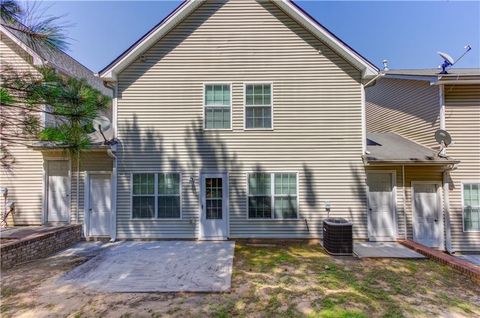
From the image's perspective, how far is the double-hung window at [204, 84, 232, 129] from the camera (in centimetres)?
806

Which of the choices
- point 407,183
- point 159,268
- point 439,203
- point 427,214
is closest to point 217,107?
point 159,268

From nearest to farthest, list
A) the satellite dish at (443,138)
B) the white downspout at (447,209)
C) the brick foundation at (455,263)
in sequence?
the brick foundation at (455,263) → the satellite dish at (443,138) → the white downspout at (447,209)

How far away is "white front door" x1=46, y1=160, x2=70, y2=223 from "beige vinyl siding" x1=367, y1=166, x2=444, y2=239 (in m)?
10.3

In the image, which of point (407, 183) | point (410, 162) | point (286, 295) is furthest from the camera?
point (407, 183)

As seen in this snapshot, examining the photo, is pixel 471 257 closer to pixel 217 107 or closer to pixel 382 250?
pixel 382 250

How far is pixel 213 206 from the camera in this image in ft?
26.1

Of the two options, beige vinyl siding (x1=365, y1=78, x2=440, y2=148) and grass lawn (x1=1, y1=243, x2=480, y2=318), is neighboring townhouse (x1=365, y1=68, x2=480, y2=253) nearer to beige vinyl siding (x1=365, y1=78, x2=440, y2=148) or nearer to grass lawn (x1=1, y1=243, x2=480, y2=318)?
beige vinyl siding (x1=365, y1=78, x2=440, y2=148)

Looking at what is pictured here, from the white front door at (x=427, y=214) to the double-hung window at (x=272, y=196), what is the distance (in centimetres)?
403

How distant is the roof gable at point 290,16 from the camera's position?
770 cm

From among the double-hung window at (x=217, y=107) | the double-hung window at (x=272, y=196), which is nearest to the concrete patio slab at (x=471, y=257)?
the double-hung window at (x=272, y=196)

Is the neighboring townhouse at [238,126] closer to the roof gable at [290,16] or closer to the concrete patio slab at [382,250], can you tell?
the roof gable at [290,16]

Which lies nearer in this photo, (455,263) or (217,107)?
(455,263)

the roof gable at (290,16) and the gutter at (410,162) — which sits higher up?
the roof gable at (290,16)

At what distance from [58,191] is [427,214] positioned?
41.0 ft
